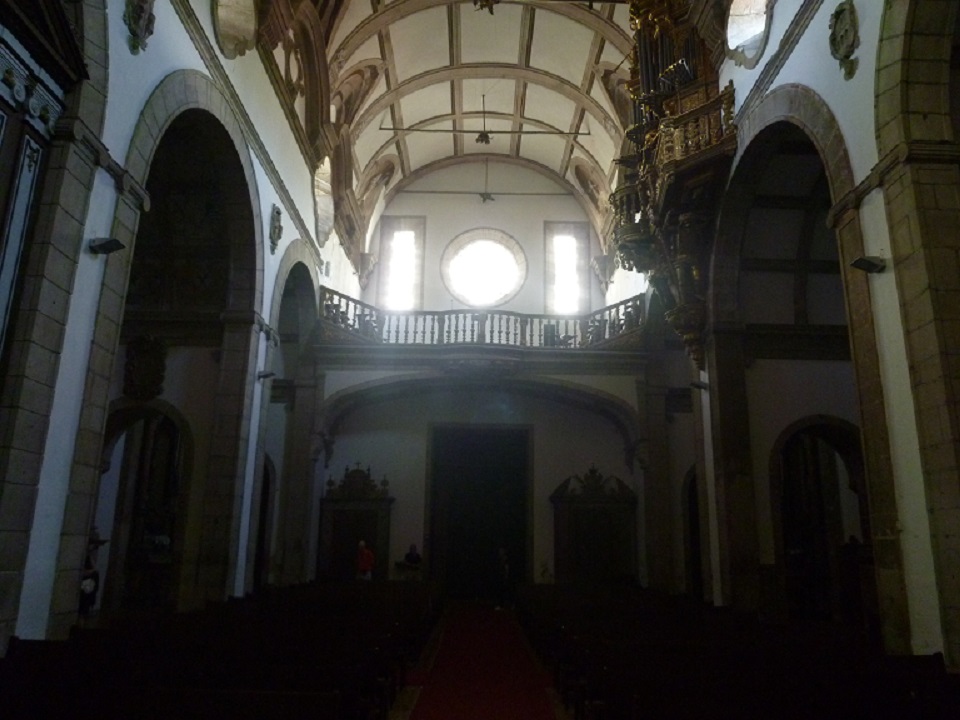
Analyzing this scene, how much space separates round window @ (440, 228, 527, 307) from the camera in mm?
22188

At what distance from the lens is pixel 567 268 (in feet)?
73.4

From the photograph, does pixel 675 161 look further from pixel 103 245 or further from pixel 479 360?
pixel 479 360

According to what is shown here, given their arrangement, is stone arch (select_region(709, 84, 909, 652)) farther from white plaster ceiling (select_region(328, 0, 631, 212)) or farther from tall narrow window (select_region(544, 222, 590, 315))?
tall narrow window (select_region(544, 222, 590, 315))

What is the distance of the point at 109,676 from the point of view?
4355 millimetres

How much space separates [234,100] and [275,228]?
7.75ft

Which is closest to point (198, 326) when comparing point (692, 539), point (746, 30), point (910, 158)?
point (746, 30)

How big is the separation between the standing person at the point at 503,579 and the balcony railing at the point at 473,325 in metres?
4.85

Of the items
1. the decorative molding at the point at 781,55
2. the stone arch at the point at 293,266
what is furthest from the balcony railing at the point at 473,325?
the decorative molding at the point at 781,55

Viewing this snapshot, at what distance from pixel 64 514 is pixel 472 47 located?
620 inches

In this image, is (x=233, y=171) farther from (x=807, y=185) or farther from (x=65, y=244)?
(x=807, y=185)

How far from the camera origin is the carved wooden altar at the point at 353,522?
53.1 feet

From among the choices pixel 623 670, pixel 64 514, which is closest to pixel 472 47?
pixel 64 514

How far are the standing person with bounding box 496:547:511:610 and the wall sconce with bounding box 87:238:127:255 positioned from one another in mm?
12018

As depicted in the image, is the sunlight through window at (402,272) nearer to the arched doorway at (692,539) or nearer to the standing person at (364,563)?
the standing person at (364,563)
